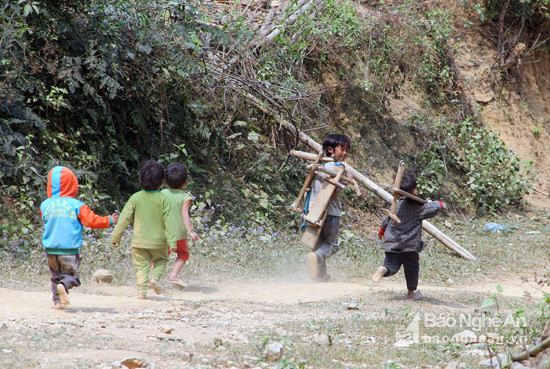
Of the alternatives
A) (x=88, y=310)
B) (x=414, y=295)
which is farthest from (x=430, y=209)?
(x=88, y=310)

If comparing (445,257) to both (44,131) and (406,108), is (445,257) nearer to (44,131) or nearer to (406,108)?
(406,108)

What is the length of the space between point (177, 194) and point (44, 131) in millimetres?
3241

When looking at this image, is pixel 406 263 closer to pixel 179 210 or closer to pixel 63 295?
pixel 179 210

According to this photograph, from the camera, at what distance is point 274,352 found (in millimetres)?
4273

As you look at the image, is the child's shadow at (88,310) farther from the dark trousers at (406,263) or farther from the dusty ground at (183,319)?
the dark trousers at (406,263)

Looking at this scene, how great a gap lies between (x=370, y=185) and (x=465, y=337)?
5.66 metres

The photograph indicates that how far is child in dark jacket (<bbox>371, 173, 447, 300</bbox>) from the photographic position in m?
6.66

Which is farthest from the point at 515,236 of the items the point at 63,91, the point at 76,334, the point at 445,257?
the point at 76,334

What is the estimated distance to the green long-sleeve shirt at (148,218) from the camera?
20.3 ft

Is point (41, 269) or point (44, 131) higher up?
point (44, 131)

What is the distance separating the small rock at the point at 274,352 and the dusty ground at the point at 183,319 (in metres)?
0.07

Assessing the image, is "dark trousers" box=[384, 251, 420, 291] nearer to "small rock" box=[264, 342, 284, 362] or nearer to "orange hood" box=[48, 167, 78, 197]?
"small rock" box=[264, 342, 284, 362]

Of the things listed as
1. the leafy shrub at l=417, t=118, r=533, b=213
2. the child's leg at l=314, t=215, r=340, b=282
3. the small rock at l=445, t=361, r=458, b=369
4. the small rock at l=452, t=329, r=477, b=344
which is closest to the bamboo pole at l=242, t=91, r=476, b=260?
the child's leg at l=314, t=215, r=340, b=282

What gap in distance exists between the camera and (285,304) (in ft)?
21.2
